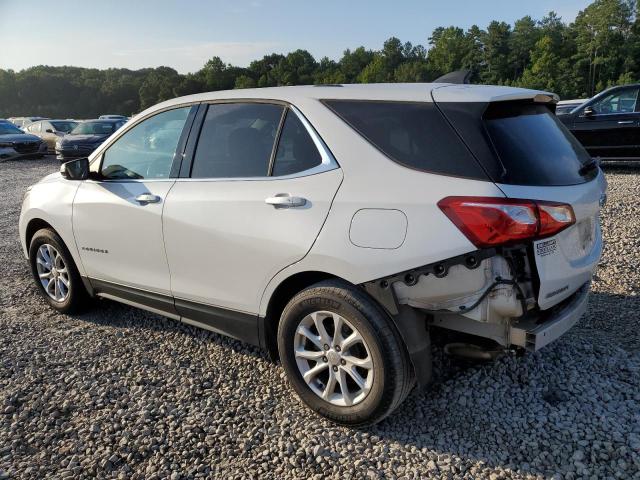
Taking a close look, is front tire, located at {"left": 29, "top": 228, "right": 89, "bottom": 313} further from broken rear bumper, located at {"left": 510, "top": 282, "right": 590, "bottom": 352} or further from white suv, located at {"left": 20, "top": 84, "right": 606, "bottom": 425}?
broken rear bumper, located at {"left": 510, "top": 282, "right": 590, "bottom": 352}

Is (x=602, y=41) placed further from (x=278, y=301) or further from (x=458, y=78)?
(x=278, y=301)

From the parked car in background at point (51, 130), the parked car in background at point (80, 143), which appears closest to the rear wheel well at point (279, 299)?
the parked car in background at point (80, 143)

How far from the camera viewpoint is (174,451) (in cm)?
276

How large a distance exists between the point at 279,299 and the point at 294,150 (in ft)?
2.81

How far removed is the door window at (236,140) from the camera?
3.17 meters

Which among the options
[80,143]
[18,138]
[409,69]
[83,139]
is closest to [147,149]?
[80,143]

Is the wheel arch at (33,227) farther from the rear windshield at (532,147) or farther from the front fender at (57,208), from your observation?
the rear windshield at (532,147)

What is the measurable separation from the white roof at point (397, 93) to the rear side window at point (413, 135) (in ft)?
0.18

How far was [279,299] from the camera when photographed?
3.12m

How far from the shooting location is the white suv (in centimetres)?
246

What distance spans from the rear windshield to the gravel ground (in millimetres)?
1255

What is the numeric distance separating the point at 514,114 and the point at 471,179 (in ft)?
1.85

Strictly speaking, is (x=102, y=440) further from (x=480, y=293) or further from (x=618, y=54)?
(x=618, y=54)

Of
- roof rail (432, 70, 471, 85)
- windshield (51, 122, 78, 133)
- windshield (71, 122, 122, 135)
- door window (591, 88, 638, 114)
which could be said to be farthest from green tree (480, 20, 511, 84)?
roof rail (432, 70, 471, 85)
